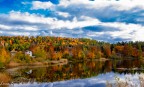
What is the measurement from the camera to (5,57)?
80.4m

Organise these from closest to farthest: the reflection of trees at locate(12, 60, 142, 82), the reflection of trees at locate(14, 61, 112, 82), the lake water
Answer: the lake water
the reflection of trees at locate(14, 61, 112, 82)
the reflection of trees at locate(12, 60, 142, 82)

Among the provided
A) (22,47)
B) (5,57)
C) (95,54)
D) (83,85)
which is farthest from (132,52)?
(83,85)

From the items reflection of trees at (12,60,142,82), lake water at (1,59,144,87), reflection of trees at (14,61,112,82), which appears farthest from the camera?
reflection of trees at (12,60,142,82)

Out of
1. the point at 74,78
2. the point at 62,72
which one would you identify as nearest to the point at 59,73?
the point at 62,72

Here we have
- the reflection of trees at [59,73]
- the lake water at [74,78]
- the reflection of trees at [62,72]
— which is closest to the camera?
the lake water at [74,78]

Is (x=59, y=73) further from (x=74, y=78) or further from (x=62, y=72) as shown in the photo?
(x=74, y=78)

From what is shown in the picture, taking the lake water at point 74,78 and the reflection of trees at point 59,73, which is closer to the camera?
the lake water at point 74,78

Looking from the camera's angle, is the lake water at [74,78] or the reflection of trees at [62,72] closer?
the lake water at [74,78]

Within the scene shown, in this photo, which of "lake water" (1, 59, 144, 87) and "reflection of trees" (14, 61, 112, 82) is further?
"reflection of trees" (14, 61, 112, 82)

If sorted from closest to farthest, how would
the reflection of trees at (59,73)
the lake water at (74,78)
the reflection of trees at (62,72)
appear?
the lake water at (74,78) → the reflection of trees at (59,73) → the reflection of trees at (62,72)

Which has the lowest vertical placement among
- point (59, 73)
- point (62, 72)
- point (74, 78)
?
point (62, 72)

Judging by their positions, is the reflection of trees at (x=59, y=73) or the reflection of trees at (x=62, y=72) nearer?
the reflection of trees at (x=59, y=73)

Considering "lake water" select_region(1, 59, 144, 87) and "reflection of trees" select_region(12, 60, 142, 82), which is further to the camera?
"reflection of trees" select_region(12, 60, 142, 82)

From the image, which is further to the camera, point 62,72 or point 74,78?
point 62,72
